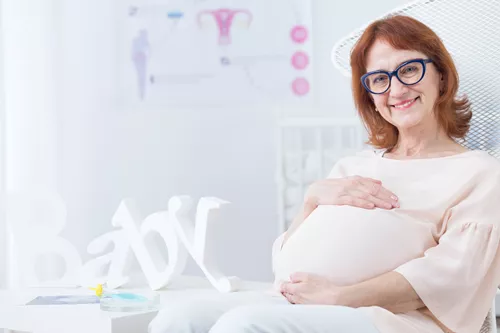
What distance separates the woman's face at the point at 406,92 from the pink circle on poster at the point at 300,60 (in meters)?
1.78

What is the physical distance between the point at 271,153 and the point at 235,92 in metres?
0.32

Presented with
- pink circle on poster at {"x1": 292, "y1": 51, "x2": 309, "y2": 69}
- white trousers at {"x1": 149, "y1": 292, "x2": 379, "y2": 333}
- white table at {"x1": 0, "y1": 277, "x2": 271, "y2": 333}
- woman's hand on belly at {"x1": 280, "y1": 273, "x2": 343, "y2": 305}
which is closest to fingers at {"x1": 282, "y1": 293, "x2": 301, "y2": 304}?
woman's hand on belly at {"x1": 280, "y1": 273, "x2": 343, "y2": 305}

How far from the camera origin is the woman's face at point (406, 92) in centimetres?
153

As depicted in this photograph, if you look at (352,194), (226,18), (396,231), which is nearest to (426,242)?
(396,231)

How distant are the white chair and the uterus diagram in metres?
1.62

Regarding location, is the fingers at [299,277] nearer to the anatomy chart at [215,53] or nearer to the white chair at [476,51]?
the white chair at [476,51]

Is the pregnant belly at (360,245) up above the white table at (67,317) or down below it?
above

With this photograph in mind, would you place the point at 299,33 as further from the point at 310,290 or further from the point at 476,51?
the point at 310,290

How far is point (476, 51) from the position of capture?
70.1 inches

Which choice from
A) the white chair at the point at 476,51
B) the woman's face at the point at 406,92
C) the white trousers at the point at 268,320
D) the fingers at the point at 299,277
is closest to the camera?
the white trousers at the point at 268,320

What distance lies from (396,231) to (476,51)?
0.61 m

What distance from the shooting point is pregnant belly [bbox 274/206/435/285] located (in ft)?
4.55

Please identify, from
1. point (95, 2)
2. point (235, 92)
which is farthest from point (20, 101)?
point (235, 92)

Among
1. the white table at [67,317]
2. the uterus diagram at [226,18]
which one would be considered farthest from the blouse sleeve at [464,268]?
the uterus diagram at [226,18]
